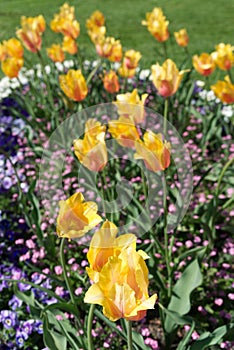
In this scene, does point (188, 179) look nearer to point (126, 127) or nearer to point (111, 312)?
point (126, 127)

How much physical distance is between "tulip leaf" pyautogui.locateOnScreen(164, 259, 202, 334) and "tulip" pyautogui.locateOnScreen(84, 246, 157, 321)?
Result: 795 mm

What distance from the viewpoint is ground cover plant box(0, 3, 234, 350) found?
1.33 m

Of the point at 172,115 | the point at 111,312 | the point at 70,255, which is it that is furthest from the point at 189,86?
the point at 111,312

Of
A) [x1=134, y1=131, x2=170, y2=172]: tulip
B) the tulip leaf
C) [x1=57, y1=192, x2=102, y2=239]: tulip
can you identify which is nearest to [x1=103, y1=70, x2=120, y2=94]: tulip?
[x1=134, y1=131, x2=170, y2=172]: tulip

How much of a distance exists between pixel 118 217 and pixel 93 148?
71 centimetres

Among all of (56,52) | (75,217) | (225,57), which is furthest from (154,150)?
(56,52)

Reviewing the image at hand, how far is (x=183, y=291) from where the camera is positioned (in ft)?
6.04

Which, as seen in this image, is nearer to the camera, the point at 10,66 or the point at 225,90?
the point at 225,90

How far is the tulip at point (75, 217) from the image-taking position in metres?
1.30

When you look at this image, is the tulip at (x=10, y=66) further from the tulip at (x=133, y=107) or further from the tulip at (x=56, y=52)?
the tulip at (x=133, y=107)

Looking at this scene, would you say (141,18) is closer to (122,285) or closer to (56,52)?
(56,52)

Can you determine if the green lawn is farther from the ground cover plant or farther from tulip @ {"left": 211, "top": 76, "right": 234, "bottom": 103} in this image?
tulip @ {"left": 211, "top": 76, "right": 234, "bottom": 103}

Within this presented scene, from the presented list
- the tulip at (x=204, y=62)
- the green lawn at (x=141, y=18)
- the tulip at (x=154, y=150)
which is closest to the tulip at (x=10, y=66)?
the tulip at (x=204, y=62)

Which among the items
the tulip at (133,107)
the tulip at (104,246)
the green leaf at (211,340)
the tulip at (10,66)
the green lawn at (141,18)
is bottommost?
the green leaf at (211,340)
